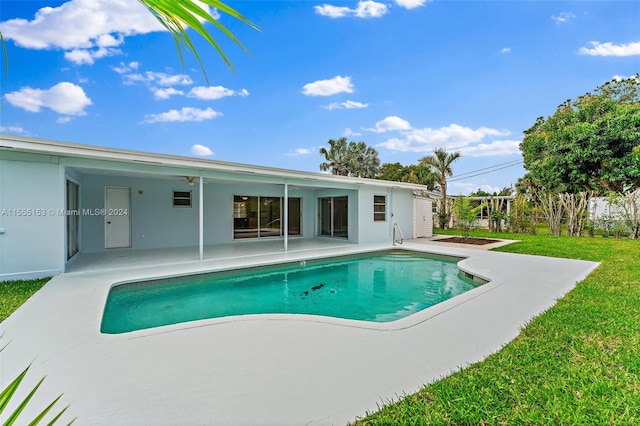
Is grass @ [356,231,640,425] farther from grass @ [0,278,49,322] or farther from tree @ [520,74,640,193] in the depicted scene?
tree @ [520,74,640,193]

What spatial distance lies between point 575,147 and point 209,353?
1954 cm

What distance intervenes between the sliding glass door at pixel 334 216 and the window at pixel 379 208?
1.18m

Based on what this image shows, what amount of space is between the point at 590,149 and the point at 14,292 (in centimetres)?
2151

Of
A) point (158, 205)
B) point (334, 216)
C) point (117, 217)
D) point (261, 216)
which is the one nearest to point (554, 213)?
point (334, 216)

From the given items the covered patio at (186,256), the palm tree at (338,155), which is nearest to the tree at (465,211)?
the covered patio at (186,256)

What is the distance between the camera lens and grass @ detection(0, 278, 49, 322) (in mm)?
4363

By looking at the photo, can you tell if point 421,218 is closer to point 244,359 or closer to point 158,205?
point 158,205

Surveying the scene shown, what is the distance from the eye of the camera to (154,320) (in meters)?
4.72

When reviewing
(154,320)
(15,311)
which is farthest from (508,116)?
(15,311)

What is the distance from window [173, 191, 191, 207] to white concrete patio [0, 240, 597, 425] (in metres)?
6.03

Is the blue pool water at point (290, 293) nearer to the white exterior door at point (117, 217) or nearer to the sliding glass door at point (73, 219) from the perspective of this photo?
the sliding glass door at point (73, 219)

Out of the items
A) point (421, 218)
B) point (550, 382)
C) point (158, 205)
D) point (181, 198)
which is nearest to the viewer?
point (550, 382)

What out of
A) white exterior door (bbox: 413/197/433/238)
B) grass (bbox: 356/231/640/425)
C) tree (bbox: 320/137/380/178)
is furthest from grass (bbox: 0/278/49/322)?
tree (bbox: 320/137/380/178)

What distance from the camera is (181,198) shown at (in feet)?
35.9
